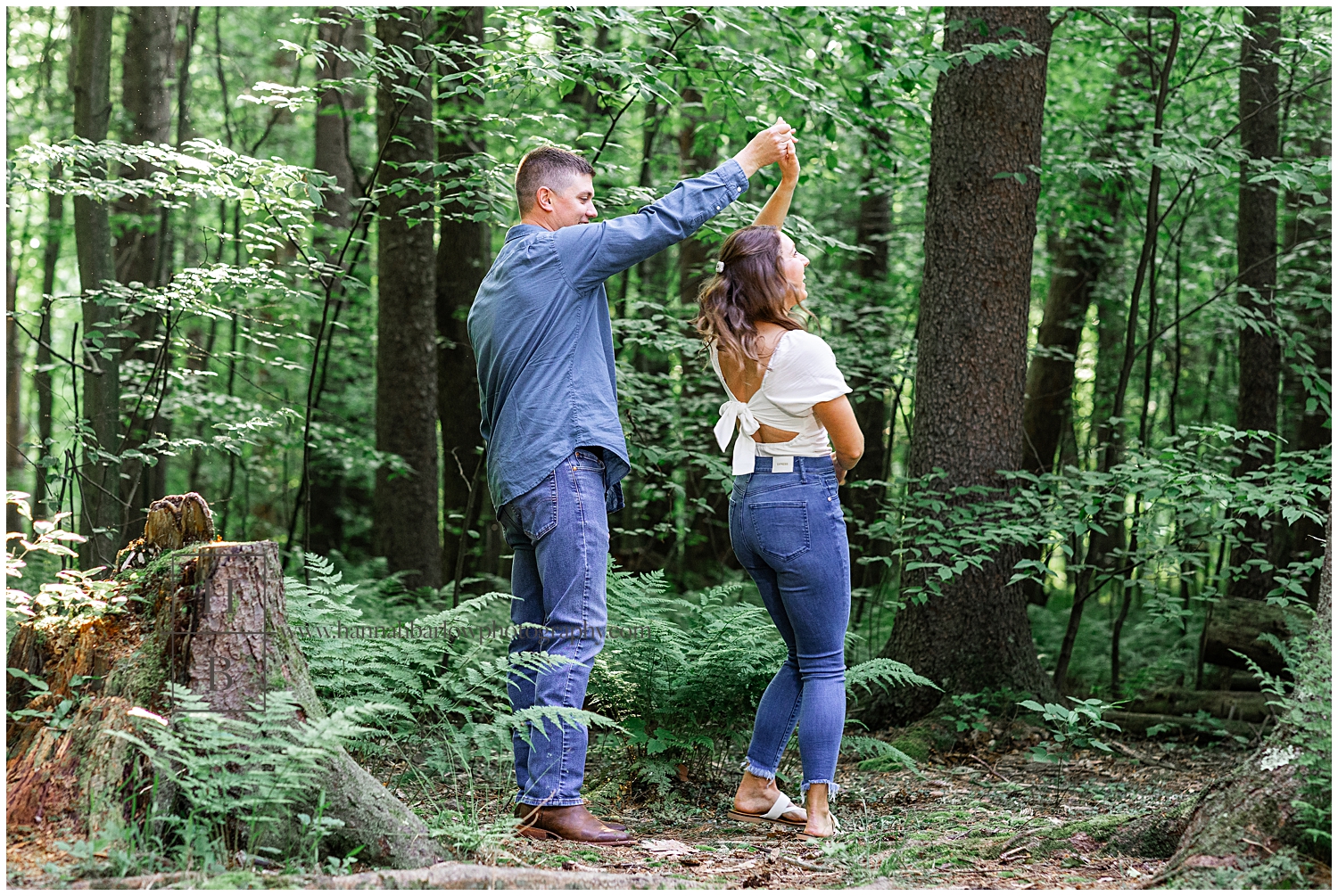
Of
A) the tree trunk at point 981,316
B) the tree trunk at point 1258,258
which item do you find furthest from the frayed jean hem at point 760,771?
the tree trunk at point 1258,258

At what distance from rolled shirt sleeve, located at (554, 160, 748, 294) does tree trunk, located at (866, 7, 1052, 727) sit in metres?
3.04

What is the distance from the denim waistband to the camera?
380 cm

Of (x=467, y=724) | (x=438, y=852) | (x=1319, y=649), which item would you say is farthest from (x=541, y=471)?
(x=1319, y=649)

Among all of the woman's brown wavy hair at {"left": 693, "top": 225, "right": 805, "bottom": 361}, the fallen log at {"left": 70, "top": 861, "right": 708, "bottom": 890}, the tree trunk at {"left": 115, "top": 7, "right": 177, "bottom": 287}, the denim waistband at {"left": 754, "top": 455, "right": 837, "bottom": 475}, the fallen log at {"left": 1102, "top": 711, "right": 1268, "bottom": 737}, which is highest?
the tree trunk at {"left": 115, "top": 7, "right": 177, "bottom": 287}

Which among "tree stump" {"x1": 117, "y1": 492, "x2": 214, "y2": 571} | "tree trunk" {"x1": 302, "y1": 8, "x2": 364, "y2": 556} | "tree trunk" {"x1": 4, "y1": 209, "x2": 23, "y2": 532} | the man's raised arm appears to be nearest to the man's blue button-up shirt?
the man's raised arm

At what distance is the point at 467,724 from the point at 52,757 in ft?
4.21

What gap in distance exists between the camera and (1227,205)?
37.2 ft

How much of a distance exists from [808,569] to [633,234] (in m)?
1.39

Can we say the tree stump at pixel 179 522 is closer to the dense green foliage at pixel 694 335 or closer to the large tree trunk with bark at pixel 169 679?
the large tree trunk with bark at pixel 169 679

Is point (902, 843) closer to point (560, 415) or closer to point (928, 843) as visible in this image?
point (928, 843)

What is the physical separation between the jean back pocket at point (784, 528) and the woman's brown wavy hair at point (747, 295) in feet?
1.88

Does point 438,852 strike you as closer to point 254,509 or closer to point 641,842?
point 641,842

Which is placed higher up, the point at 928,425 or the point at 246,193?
the point at 246,193

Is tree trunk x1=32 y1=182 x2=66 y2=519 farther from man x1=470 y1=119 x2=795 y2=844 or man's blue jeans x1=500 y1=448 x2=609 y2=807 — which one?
man's blue jeans x1=500 y1=448 x2=609 y2=807
